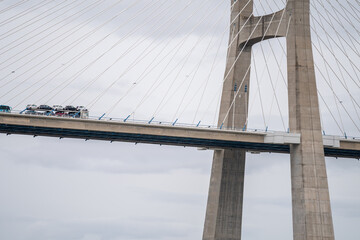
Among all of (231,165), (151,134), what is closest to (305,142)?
(231,165)

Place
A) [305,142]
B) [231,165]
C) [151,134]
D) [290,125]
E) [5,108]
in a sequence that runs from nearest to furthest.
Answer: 1. [5,108]
2. [151,134]
3. [305,142]
4. [290,125]
5. [231,165]

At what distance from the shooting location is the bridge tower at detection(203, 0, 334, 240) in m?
57.2

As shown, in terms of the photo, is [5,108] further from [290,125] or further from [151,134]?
[290,125]

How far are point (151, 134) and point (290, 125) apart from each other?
1356 cm

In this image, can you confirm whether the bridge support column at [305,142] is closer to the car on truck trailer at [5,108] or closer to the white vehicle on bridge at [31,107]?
the white vehicle on bridge at [31,107]

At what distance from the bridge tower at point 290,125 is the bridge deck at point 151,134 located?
2303 mm

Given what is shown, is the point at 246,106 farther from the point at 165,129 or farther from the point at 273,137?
the point at 165,129

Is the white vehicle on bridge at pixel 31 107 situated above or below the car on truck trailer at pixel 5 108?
above

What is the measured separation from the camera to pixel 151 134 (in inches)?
2245

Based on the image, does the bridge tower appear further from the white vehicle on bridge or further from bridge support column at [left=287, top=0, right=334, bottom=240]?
the white vehicle on bridge

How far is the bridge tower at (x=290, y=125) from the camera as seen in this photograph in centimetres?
5722

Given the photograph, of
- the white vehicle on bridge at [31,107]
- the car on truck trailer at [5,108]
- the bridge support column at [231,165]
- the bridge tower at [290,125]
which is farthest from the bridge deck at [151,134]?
the bridge support column at [231,165]

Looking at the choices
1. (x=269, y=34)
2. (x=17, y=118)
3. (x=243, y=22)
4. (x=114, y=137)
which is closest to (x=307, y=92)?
(x=269, y=34)

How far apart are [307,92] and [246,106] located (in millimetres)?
8739
